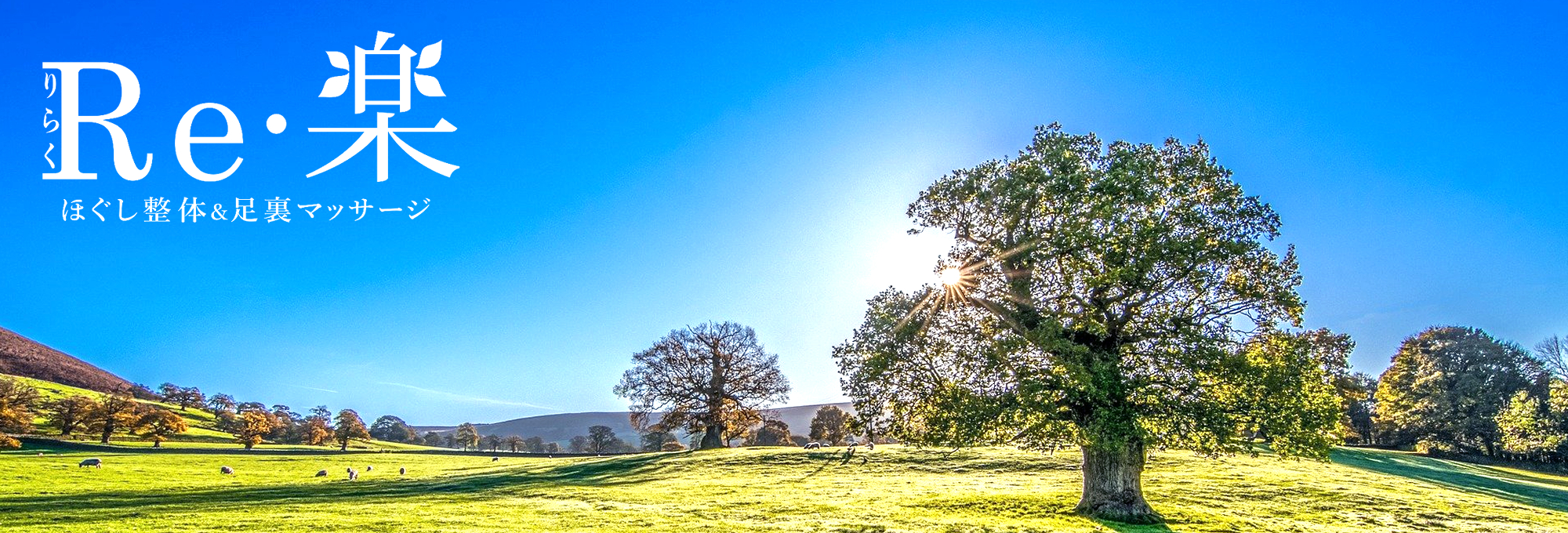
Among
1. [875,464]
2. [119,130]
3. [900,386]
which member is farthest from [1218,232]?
[119,130]

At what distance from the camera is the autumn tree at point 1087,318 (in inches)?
776

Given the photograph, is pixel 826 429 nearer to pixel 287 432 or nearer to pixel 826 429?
pixel 826 429

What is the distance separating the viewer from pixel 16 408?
7062cm

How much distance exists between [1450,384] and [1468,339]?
201 inches

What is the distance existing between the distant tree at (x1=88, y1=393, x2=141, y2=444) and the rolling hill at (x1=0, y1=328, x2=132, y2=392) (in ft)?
358

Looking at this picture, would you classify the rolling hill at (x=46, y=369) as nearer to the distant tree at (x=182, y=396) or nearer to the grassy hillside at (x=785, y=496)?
the distant tree at (x=182, y=396)

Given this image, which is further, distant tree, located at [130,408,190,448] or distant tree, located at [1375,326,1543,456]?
distant tree, located at [130,408,190,448]

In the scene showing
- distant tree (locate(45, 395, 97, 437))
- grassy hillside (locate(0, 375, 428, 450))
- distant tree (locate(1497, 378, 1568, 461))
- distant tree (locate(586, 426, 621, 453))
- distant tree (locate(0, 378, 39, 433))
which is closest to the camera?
distant tree (locate(1497, 378, 1568, 461))

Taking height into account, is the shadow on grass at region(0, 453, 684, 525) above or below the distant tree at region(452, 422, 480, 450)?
above

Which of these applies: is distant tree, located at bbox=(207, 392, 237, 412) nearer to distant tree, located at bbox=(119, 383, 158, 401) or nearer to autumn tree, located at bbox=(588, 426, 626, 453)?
distant tree, located at bbox=(119, 383, 158, 401)

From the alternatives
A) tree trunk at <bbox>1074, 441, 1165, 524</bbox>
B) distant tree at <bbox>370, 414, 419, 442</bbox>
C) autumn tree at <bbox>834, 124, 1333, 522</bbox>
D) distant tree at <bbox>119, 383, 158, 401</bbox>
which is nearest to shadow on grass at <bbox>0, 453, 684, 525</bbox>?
autumn tree at <bbox>834, 124, 1333, 522</bbox>

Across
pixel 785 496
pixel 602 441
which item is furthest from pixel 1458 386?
pixel 602 441

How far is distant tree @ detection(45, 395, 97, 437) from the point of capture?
72750 millimetres

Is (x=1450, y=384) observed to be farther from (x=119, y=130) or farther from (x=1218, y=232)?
(x=119, y=130)
